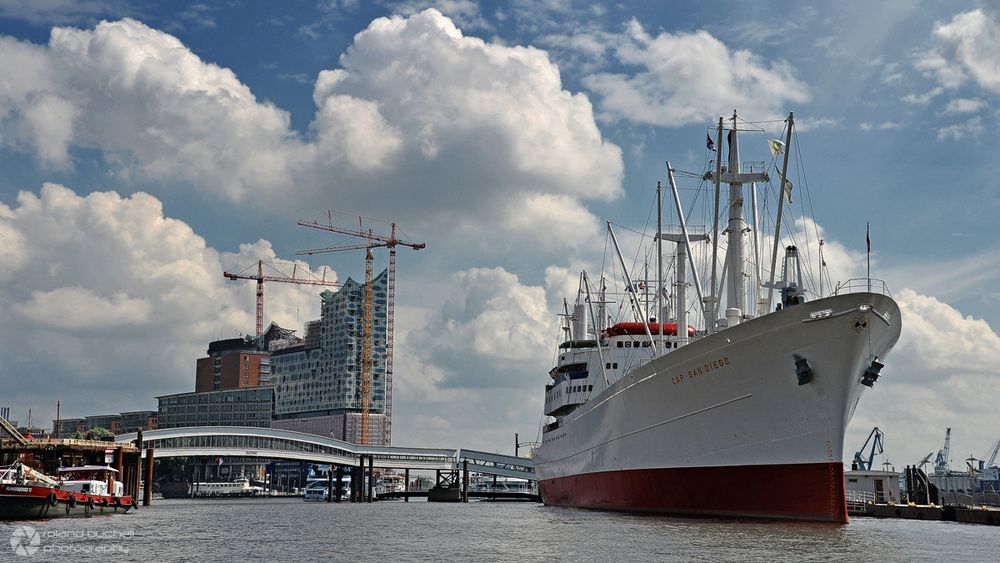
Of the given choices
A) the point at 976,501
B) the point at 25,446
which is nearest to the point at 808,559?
the point at 976,501

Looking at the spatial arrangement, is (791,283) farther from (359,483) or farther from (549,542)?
(359,483)

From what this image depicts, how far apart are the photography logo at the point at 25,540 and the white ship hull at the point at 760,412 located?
27.5 meters

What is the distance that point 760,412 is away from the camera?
41.2 m

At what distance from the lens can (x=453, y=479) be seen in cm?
14162

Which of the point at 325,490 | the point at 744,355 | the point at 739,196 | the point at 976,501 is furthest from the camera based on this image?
the point at 325,490

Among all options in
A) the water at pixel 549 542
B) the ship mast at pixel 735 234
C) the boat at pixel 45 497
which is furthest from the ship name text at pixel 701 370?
the boat at pixel 45 497

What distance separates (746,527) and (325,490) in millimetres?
123733

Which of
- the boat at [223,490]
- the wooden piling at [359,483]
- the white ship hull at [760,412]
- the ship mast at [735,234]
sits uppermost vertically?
the ship mast at [735,234]

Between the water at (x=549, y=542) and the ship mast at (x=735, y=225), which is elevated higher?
the ship mast at (x=735, y=225)

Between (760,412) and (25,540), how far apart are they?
1203 inches

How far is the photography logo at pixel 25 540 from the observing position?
121 feet

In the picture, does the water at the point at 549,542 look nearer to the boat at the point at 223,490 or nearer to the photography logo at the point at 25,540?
the photography logo at the point at 25,540

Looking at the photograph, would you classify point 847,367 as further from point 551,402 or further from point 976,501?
point 551,402

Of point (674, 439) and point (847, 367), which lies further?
point (674, 439)
